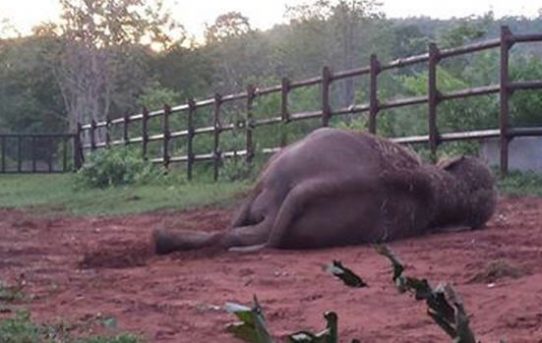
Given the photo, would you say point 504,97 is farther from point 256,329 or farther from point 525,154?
point 256,329

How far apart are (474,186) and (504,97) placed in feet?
13.5

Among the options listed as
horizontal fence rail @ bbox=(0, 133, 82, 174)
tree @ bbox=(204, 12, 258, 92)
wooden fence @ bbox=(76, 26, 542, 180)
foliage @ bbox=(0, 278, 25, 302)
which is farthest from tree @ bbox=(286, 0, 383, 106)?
foliage @ bbox=(0, 278, 25, 302)

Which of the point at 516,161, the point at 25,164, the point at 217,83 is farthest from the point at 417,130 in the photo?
the point at 217,83

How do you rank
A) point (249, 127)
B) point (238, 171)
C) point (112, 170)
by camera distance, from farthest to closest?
point (112, 170) < point (249, 127) < point (238, 171)

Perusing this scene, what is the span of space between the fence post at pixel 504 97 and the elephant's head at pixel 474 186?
12.0 feet

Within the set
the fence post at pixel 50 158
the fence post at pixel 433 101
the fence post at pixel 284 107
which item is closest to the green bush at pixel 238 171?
the fence post at pixel 284 107

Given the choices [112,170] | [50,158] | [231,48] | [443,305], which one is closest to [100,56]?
[231,48]

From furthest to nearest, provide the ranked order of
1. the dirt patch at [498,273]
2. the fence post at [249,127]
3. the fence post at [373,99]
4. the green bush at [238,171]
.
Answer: the fence post at [249,127]
the green bush at [238,171]
the fence post at [373,99]
the dirt patch at [498,273]

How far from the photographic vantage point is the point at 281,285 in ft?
15.7

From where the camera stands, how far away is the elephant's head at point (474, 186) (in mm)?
6586

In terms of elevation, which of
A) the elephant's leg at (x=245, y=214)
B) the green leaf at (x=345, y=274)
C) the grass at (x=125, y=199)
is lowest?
the grass at (x=125, y=199)

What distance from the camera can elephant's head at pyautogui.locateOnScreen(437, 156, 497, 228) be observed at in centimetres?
659

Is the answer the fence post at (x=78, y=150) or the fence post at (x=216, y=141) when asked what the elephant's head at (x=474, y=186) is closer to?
the fence post at (x=216, y=141)

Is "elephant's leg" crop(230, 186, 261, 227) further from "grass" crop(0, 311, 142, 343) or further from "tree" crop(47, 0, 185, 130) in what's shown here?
"tree" crop(47, 0, 185, 130)
